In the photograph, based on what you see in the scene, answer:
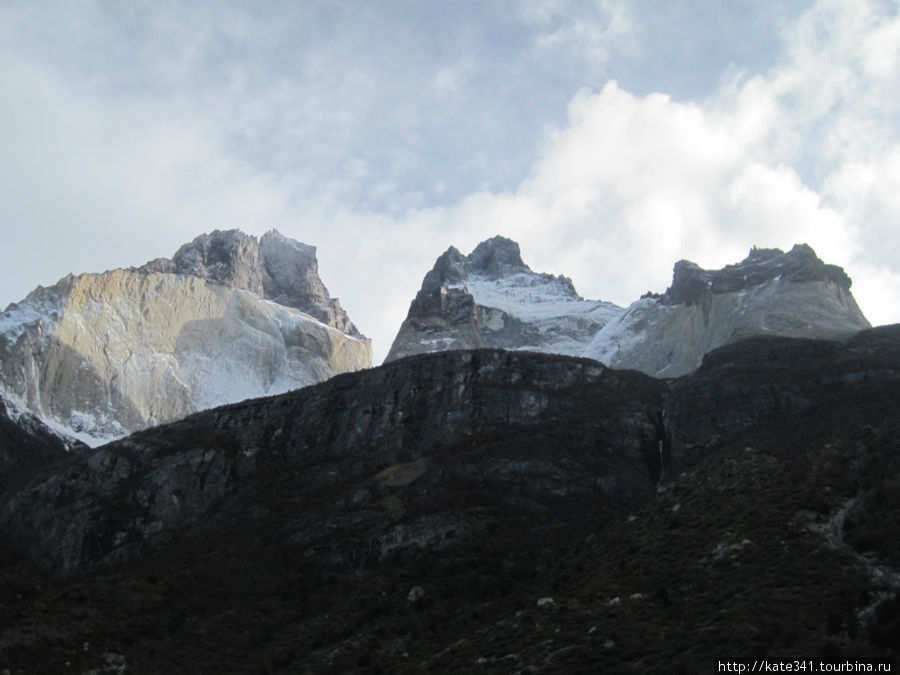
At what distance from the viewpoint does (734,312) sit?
12462 cm

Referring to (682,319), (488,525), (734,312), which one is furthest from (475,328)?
(488,525)

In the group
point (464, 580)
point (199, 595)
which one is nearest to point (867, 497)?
point (464, 580)

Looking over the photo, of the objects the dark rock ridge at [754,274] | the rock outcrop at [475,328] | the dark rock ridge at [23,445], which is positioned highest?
the rock outcrop at [475,328]

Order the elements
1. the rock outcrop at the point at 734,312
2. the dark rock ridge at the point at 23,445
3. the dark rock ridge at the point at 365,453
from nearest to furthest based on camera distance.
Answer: the dark rock ridge at the point at 365,453, the dark rock ridge at the point at 23,445, the rock outcrop at the point at 734,312

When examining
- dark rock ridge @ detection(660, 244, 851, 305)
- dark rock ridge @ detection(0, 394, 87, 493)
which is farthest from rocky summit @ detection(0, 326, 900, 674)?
dark rock ridge @ detection(660, 244, 851, 305)

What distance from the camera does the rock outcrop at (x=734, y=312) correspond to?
112375 millimetres

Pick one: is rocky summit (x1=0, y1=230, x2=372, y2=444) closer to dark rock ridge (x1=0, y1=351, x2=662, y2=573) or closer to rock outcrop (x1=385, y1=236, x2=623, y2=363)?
rock outcrop (x1=385, y1=236, x2=623, y2=363)

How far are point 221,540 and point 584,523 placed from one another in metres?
28.1

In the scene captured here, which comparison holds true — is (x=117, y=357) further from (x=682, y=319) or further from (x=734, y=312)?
(x=734, y=312)

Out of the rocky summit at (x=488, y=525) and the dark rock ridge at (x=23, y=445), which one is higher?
the dark rock ridge at (x=23, y=445)

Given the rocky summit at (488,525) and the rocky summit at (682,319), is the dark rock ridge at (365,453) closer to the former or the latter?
the rocky summit at (488,525)

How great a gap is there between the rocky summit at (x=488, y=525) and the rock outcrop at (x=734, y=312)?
63.4 feet

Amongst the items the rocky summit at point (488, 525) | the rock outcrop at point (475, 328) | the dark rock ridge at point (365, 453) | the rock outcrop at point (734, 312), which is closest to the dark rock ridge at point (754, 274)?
the rock outcrop at point (734, 312)

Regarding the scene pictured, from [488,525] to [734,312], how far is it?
79.1m
